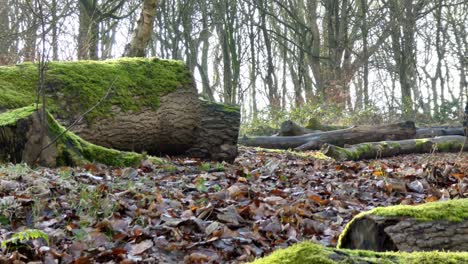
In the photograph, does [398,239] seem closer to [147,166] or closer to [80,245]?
[80,245]

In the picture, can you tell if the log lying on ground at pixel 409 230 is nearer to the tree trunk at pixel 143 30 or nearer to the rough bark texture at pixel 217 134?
the rough bark texture at pixel 217 134

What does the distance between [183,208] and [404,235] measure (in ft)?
7.20

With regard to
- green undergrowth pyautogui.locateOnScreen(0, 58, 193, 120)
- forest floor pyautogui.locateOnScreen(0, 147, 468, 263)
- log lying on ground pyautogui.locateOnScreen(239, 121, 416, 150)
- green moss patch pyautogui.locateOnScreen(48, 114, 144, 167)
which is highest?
green undergrowth pyautogui.locateOnScreen(0, 58, 193, 120)

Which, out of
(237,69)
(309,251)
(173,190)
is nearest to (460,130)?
(237,69)

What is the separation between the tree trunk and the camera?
39.2 ft

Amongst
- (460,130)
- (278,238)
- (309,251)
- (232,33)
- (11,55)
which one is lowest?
(278,238)

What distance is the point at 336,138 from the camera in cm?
1277

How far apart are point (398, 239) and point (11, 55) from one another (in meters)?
14.4

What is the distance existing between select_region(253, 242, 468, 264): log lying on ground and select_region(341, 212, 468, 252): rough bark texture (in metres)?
0.72

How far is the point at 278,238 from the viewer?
382 cm

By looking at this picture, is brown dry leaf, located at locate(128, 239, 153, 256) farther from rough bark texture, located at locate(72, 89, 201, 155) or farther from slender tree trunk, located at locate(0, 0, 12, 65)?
slender tree trunk, located at locate(0, 0, 12, 65)

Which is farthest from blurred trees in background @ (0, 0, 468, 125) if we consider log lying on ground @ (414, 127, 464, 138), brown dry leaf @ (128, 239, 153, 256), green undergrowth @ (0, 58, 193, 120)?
brown dry leaf @ (128, 239, 153, 256)

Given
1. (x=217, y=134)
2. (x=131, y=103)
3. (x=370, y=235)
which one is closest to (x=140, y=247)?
(x=370, y=235)

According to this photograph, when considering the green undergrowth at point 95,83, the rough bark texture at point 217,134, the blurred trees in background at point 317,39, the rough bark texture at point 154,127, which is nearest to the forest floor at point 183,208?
the rough bark texture at point 154,127
